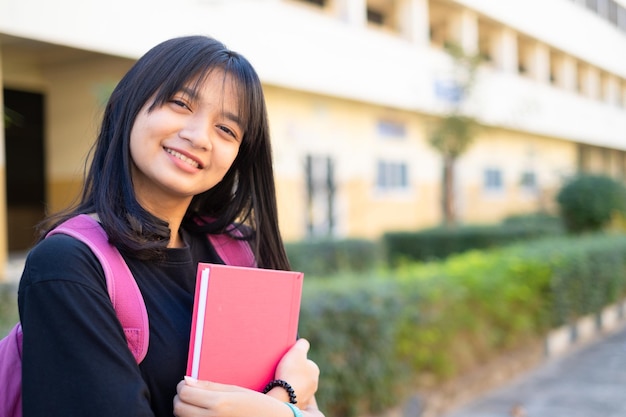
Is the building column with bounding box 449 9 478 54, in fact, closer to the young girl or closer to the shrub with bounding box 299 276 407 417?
the shrub with bounding box 299 276 407 417

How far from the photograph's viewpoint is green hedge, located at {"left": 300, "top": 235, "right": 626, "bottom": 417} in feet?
13.2

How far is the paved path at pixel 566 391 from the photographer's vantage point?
16.9 feet

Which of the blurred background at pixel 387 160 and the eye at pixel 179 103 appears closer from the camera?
the eye at pixel 179 103

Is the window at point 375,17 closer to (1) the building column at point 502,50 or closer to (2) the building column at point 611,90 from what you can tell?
(1) the building column at point 502,50

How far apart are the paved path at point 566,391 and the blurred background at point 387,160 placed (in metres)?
0.33

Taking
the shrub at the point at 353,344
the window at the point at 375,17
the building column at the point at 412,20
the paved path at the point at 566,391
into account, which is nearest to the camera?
the shrub at the point at 353,344

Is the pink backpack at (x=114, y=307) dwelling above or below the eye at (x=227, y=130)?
below

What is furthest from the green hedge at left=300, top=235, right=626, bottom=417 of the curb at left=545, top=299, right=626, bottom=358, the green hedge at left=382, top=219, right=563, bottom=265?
the green hedge at left=382, top=219, right=563, bottom=265

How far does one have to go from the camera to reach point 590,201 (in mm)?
12727

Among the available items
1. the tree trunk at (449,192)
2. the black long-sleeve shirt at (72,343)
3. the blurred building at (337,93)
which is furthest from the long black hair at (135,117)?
the tree trunk at (449,192)

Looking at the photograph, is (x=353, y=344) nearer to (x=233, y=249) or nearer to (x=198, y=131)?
(x=233, y=249)

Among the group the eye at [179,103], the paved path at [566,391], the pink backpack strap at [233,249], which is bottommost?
the paved path at [566,391]

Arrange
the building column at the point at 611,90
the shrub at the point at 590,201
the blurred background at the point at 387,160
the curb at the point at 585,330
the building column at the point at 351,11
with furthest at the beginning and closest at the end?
the building column at the point at 611,90 < the building column at the point at 351,11 < the shrub at the point at 590,201 < the curb at the point at 585,330 < the blurred background at the point at 387,160

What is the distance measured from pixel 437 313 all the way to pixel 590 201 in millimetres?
8907
